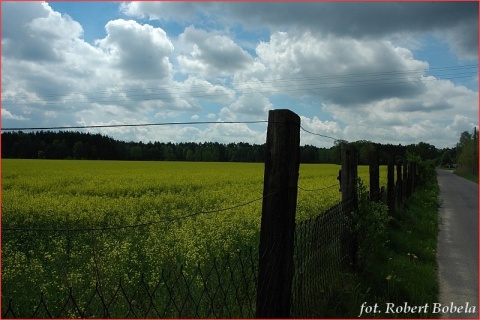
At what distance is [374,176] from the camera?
27.1ft

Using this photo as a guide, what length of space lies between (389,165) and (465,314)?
7.05 meters

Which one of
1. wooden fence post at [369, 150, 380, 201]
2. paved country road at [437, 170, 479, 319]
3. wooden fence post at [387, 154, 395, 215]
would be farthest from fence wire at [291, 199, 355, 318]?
wooden fence post at [387, 154, 395, 215]

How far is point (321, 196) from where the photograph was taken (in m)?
12.8

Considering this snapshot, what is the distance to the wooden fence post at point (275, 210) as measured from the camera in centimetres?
300

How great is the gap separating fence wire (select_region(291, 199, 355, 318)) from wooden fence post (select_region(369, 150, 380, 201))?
2.31 metres

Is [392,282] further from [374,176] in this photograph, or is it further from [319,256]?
[374,176]

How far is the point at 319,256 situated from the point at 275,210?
1.80 metres

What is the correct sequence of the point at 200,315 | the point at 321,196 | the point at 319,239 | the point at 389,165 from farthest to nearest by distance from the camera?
the point at 321,196, the point at 389,165, the point at 319,239, the point at 200,315

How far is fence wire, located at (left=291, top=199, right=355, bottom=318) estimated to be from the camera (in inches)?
152

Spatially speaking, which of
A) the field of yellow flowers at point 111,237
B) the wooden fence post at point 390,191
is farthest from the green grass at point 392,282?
the wooden fence post at point 390,191

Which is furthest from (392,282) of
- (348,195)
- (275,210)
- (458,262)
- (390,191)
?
(390,191)

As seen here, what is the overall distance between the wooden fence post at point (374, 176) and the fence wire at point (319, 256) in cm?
231

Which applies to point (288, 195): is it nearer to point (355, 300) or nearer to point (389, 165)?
point (355, 300)

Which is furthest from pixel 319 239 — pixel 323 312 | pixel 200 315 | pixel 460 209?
pixel 460 209
